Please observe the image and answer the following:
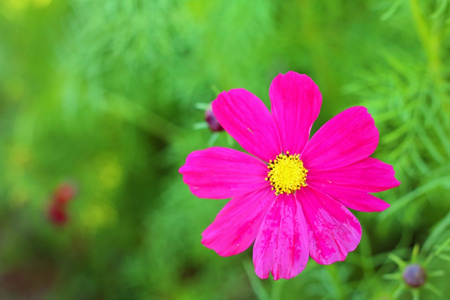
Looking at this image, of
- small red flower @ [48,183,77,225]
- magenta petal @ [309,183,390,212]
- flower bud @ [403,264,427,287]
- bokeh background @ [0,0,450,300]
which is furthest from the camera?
small red flower @ [48,183,77,225]

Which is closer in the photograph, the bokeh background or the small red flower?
the bokeh background

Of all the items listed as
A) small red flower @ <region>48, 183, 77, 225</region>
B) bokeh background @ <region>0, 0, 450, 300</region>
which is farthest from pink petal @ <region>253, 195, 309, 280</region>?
small red flower @ <region>48, 183, 77, 225</region>

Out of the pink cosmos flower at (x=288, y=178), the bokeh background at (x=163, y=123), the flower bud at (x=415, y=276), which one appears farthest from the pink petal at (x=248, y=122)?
the bokeh background at (x=163, y=123)

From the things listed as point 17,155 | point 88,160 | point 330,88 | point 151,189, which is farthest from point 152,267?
point 330,88

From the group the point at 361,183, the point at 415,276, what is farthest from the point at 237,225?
the point at 415,276

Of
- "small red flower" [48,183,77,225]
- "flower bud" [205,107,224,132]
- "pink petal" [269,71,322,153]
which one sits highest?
"small red flower" [48,183,77,225]

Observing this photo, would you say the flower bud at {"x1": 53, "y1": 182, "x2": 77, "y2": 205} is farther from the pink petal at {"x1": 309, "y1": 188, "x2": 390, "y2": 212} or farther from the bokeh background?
the pink petal at {"x1": 309, "y1": 188, "x2": 390, "y2": 212}

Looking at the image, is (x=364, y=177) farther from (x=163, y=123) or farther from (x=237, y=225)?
(x=163, y=123)
